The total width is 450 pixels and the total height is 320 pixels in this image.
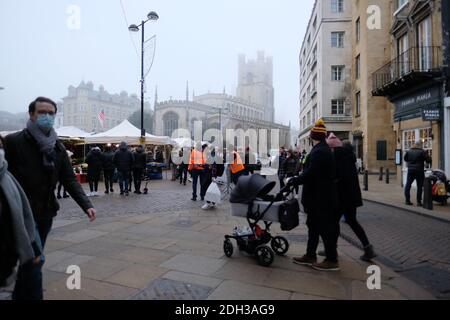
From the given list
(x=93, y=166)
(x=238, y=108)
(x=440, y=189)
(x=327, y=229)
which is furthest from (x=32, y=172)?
(x=238, y=108)

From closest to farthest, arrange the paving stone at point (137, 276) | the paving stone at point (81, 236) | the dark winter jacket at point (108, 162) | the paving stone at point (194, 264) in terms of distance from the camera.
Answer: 1. the paving stone at point (137, 276)
2. the paving stone at point (194, 264)
3. the paving stone at point (81, 236)
4. the dark winter jacket at point (108, 162)

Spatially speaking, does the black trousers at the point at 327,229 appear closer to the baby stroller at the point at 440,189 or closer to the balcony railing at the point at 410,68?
the baby stroller at the point at 440,189

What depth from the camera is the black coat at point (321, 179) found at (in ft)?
14.0

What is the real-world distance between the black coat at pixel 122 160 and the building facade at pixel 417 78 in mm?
11624

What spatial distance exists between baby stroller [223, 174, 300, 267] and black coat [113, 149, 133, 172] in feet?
26.4

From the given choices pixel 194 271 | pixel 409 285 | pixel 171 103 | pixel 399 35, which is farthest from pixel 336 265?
pixel 171 103

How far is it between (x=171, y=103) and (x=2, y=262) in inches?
3600

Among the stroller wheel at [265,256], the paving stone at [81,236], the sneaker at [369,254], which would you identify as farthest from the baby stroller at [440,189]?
the paving stone at [81,236]

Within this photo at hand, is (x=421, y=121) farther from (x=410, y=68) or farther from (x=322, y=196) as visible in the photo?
(x=322, y=196)

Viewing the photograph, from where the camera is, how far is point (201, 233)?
6199mm

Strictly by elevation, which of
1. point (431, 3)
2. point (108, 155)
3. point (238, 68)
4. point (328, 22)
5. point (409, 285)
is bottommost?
point (409, 285)

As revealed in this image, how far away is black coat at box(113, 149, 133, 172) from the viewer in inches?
471

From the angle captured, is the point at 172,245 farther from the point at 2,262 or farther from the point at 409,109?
the point at 409,109

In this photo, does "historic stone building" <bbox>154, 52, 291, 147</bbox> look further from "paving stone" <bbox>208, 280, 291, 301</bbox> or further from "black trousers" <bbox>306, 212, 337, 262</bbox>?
"paving stone" <bbox>208, 280, 291, 301</bbox>
